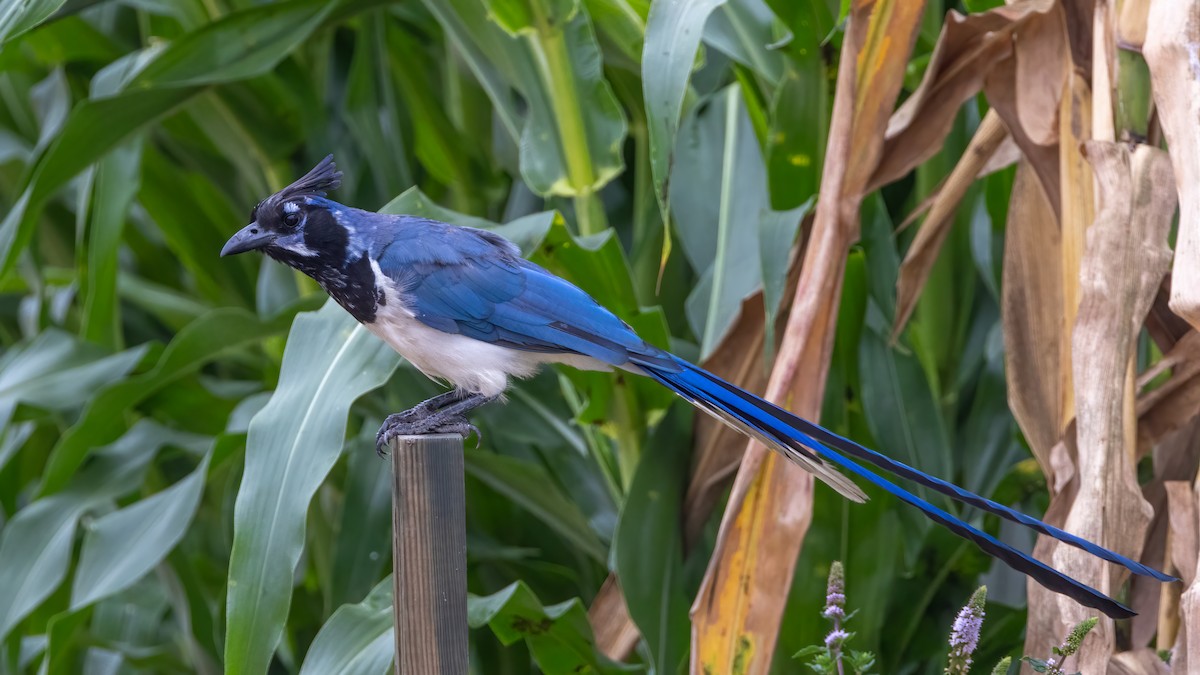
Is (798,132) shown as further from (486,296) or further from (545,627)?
(545,627)

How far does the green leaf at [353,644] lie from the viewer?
1.59 metres

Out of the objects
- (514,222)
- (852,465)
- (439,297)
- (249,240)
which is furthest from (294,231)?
(852,465)

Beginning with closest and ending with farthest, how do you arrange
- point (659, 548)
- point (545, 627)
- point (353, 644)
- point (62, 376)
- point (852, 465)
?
point (852, 465) < point (353, 644) < point (545, 627) < point (659, 548) < point (62, 376)

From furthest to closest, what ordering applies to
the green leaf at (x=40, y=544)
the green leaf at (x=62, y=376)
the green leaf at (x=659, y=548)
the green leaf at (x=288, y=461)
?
the green leaf at (x=62, y=376) < the green leaf at (x=40, y=544) < the green leaf at (x=659, y=548) < the green leaf at (x=288, y=461)

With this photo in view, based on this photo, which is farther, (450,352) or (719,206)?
(719,206)

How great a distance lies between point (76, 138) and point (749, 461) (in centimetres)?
128

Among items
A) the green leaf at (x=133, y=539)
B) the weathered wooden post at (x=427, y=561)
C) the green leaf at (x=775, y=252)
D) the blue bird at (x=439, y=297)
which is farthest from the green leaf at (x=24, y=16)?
the green leaf at (x=775, y=252)

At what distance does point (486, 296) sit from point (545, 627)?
1.84 feet

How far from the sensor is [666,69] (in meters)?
1.56

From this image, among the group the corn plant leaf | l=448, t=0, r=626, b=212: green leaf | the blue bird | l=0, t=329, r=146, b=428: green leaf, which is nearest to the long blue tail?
the blue bird

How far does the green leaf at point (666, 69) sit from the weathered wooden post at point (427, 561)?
20.1 inches

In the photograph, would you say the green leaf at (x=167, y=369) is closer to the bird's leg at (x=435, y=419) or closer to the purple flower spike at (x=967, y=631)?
the bird's leg at (x=435, y=419)

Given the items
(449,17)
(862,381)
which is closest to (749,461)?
(862,381)

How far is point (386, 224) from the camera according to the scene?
5.10 feet
